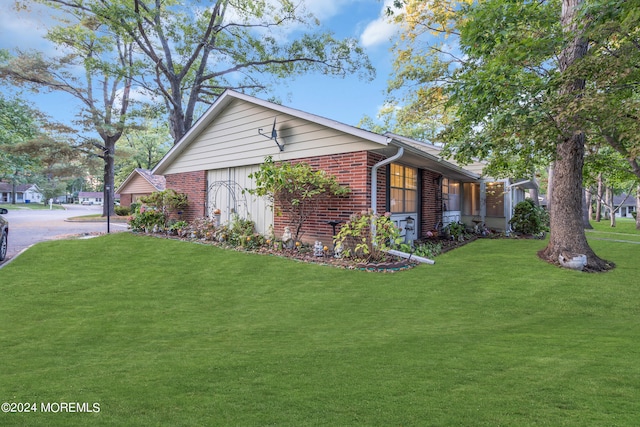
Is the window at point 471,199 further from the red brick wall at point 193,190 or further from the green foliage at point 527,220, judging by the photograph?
the red brick wall at point 193,190

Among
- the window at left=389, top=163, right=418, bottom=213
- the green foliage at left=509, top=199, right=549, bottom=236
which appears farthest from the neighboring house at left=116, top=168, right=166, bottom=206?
the green foliage at left=509, top=199, right=549, bottom=236

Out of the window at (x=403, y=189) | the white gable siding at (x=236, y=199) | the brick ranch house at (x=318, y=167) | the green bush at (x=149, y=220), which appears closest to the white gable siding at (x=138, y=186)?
the brick ranch house at (x=318, y=167)

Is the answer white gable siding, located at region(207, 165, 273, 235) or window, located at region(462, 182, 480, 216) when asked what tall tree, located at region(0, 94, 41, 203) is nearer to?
white gable siding, located at region(207, 165, 273, 235)

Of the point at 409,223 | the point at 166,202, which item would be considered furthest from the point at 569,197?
the point at 166,202

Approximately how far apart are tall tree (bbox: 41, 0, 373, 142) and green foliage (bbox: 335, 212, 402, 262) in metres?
13.8

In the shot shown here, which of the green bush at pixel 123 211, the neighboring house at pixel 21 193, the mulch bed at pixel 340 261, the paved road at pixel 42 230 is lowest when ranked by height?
the mulch bed at pixel 340 261

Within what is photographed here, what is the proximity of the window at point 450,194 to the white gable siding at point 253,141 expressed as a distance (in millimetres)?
6846

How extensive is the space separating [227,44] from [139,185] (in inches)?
554

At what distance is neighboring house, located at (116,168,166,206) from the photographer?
24531 millimetres

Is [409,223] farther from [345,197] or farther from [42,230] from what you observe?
[42,230]

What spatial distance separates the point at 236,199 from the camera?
10891 millimetres

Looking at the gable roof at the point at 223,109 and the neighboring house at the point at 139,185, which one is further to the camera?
the neighboring house at the point at 139,185

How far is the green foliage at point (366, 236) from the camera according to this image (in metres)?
7.02

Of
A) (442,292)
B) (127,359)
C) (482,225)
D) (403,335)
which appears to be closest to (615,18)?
(442,292)
